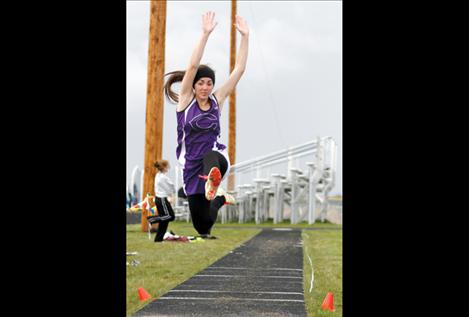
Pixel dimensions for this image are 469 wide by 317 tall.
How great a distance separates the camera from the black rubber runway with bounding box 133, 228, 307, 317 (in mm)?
6004

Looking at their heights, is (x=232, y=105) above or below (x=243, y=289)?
above

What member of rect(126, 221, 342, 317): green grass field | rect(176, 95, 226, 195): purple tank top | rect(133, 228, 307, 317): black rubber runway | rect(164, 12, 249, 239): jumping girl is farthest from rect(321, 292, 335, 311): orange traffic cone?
rect(176, 95, 226, 195): purple tank top

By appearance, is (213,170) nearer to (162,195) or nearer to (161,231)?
(162,195)

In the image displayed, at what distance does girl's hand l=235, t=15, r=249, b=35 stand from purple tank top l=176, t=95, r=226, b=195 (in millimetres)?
492

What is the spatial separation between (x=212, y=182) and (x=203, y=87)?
502 mm

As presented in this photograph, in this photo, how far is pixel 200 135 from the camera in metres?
3.29

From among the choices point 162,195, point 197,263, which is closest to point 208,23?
point 162,195

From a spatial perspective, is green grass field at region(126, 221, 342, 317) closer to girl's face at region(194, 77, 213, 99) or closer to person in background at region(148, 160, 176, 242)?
person in background at region(148, 160, 176, 242)
